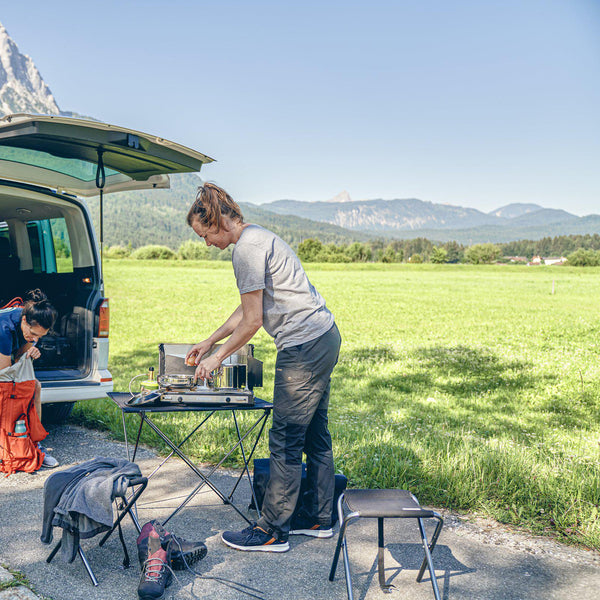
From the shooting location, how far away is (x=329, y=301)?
26391 millimetres

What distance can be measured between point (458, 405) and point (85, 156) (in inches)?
226

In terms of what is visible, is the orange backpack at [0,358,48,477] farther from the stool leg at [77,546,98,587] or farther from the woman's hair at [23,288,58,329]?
the stool leg at [77,546,98,587]

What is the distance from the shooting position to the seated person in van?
14.2ft

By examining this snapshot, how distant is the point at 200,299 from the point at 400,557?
21.9m

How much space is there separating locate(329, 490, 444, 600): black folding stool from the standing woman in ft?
1.36

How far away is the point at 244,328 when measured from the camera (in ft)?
10.4

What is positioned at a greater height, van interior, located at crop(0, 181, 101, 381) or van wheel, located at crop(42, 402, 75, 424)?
van interior, located at crop(0, 181, 101, 381)

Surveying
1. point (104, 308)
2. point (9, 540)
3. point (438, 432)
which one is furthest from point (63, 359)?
point (438, 432)

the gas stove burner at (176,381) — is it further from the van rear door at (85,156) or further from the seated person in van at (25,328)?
the van rear door at (85,156)

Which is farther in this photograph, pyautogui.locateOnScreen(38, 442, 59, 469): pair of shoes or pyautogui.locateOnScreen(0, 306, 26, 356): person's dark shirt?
pyautogui.locateOnScreen(38, 442, 59, 469): pair of shoes

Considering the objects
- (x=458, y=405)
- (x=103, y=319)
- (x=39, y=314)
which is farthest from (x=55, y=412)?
(x=458, y=405)

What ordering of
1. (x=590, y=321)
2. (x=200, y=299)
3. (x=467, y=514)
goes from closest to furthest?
1. (x=467, y=514)
2. (x=590, y=321)
3. (x=200, y=299)

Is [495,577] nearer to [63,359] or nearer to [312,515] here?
[312,515]

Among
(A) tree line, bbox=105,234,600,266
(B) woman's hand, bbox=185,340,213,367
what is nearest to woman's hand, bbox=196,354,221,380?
(B) woman's hand, bbox=185,340,213,367
